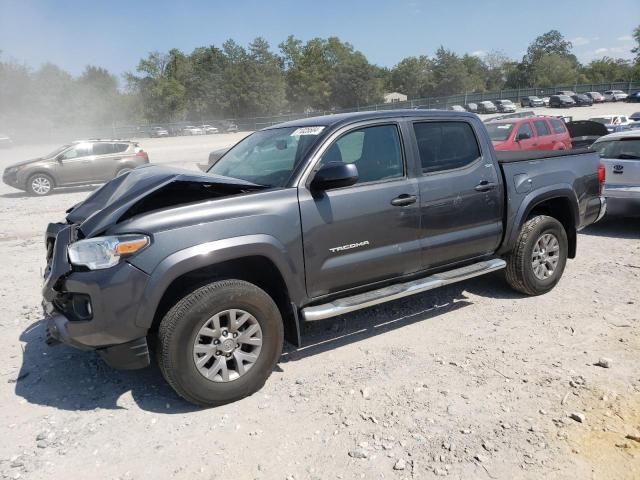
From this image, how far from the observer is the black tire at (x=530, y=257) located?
5004 millimetres

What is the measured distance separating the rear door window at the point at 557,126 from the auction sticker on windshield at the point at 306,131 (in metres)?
13.5

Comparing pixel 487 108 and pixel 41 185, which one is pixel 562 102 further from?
pixel 41 185

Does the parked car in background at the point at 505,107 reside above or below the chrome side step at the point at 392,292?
above

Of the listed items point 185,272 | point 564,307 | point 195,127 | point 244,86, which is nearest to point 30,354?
point 185,272

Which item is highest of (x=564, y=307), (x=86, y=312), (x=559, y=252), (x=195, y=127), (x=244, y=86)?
(x=244, y=86)

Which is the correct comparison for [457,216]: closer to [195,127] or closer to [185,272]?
[185,272]

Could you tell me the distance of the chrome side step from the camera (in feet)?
12.1

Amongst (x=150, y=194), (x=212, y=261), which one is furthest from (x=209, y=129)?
(x=212, y=261)

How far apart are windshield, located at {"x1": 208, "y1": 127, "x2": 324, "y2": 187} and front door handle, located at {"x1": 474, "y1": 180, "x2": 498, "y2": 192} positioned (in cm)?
157

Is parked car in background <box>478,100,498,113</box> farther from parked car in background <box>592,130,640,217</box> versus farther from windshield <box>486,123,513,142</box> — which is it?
parked car in background <box>592,130,640,217</box>

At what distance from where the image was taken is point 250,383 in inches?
137

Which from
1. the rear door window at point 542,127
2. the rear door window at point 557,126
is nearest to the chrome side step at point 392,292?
the rear door window at point 542,127

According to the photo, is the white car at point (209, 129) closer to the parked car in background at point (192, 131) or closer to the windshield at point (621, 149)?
the parked car in background at point (192, 131)

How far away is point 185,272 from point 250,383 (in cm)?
91
